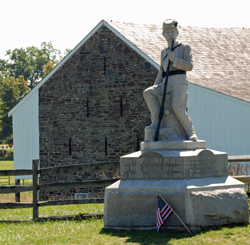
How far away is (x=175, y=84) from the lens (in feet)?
28.0

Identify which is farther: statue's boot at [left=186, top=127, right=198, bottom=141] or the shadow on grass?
statue's boot at [left=186, top=127, right=198, bottom=141]

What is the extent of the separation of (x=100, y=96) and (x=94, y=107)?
49 cm

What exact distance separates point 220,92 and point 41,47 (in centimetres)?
5911

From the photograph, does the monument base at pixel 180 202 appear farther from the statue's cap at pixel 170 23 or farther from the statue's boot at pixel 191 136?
the statue's cap at pixel 170 23

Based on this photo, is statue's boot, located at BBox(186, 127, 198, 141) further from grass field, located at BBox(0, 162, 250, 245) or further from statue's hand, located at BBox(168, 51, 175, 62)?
grass field, located at BBox(0, 162, 250, 245)

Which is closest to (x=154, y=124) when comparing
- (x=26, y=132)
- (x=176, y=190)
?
(x=176, y=190)

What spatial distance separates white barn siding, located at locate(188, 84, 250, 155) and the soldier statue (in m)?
9.13

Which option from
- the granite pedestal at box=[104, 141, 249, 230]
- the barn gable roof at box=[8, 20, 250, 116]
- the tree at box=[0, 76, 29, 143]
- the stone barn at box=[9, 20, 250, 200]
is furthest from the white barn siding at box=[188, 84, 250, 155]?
the tree at box=[0, 76, 29, 143]

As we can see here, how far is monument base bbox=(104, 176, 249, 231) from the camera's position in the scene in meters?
7.70

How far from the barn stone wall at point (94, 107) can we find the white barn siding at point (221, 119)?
2.36m

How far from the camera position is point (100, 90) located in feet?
68.7

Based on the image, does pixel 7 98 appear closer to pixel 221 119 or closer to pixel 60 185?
pixel 221 119

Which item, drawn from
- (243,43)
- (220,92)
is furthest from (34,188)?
(243,43)

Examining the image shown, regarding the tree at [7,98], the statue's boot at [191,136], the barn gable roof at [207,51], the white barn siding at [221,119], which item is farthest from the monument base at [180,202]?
the tree at [7,98]
